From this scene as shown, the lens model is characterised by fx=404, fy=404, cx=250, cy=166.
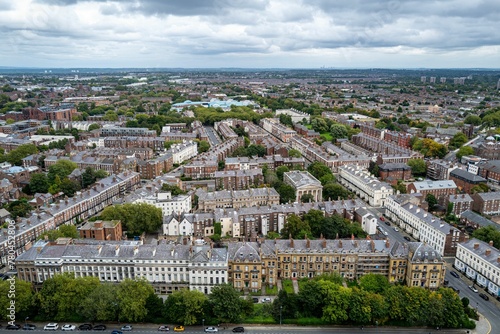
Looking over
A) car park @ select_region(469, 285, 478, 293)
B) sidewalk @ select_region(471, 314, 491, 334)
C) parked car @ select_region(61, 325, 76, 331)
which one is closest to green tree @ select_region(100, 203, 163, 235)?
parked car @ select_region(61, 325, 76, 331)

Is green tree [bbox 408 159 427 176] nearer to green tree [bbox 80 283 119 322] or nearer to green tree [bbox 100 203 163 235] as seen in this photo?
green tree [bbox 100 203 163 235]

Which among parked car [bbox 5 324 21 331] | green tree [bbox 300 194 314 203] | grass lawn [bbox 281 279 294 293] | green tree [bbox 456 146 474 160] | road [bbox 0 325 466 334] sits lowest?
road [bbox 0 325 466 334]

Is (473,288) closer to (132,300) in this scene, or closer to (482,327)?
(482,327)

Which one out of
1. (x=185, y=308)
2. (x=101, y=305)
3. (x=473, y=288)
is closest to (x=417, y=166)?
(x=473, y=288)

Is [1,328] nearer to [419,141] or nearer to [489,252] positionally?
[489,252]

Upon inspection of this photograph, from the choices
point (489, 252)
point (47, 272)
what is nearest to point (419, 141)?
point (489, 252)

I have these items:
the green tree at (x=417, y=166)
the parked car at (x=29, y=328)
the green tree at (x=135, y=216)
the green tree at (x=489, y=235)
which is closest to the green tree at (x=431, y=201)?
the green tree at (x=489, y=235)
